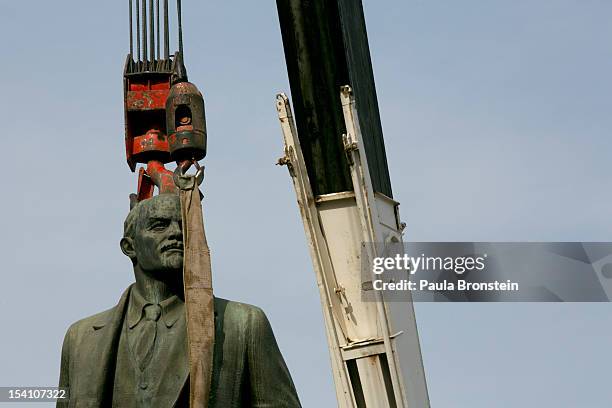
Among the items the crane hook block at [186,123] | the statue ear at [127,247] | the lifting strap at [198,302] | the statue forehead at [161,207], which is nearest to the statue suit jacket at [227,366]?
the lifting strap at [198,302]

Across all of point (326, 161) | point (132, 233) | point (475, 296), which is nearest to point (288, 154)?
point (326, 161)

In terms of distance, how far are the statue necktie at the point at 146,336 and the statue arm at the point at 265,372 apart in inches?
26.8

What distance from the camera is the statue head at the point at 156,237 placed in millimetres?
14500

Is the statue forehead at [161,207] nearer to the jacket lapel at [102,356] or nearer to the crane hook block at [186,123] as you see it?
the crane hook block at [186,123]

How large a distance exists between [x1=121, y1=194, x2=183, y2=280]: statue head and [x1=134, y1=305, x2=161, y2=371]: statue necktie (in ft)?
0.81

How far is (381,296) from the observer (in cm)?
1917

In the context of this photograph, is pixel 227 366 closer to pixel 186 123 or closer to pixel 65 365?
pixel 65 365

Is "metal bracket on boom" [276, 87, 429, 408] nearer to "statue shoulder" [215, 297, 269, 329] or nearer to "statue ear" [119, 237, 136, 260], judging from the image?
"statue shoulder" [215, 297, 269, 329]

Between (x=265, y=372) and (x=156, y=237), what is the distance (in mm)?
1225

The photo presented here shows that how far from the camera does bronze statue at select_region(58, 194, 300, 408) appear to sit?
14.3m

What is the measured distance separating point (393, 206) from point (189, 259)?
645 cm

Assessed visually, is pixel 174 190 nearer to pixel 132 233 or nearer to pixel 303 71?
pixel 132 233

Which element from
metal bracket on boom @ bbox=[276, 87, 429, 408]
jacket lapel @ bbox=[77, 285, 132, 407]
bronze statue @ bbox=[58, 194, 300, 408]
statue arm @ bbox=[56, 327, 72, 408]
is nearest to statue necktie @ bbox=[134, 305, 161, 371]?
bronze statue @ bbox=[58, 194, 300, 408]

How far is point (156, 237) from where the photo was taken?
14555 mm
